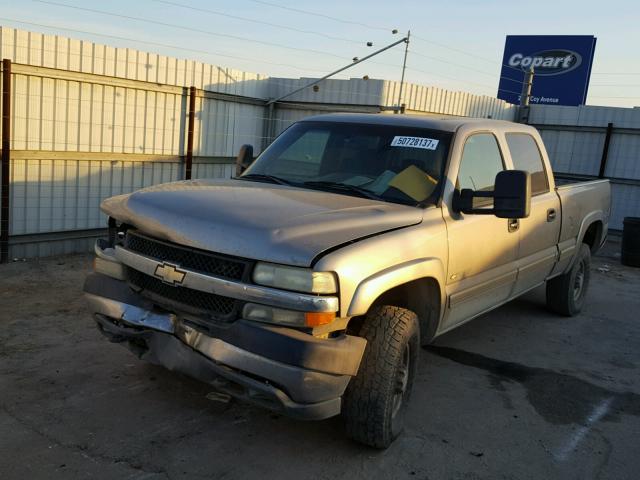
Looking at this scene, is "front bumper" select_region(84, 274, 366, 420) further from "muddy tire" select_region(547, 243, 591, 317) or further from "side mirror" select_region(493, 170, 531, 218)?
"muddy tire" select_region(547, 243, 591, 317)

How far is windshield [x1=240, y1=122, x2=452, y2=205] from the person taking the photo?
4195 millimetres

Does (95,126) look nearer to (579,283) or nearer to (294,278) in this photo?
(294,278)

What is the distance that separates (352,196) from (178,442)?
1852mm

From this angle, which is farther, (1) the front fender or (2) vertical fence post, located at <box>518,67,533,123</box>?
(2) vertical fence post, located at <box>518,67,533,123</box>

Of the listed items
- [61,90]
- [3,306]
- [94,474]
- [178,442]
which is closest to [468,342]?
[178,442]

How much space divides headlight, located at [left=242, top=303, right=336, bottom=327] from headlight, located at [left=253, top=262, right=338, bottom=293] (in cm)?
12

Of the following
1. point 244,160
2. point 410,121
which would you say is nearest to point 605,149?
point 410,121

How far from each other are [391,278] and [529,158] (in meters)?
2.77

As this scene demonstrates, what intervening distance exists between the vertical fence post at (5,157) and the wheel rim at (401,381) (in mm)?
5485

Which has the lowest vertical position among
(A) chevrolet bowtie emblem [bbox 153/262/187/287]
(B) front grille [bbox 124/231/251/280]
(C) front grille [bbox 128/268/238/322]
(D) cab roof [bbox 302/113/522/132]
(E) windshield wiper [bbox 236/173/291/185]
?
(C) front grille [bbox 128/268/238/322]

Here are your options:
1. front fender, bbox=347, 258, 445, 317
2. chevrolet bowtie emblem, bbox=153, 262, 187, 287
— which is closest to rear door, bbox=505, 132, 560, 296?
front fender, bbox=347, 258, 445, 317

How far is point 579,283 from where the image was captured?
23.5ft

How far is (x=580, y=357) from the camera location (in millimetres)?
5684

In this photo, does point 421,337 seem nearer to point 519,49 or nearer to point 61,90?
point 61,90
